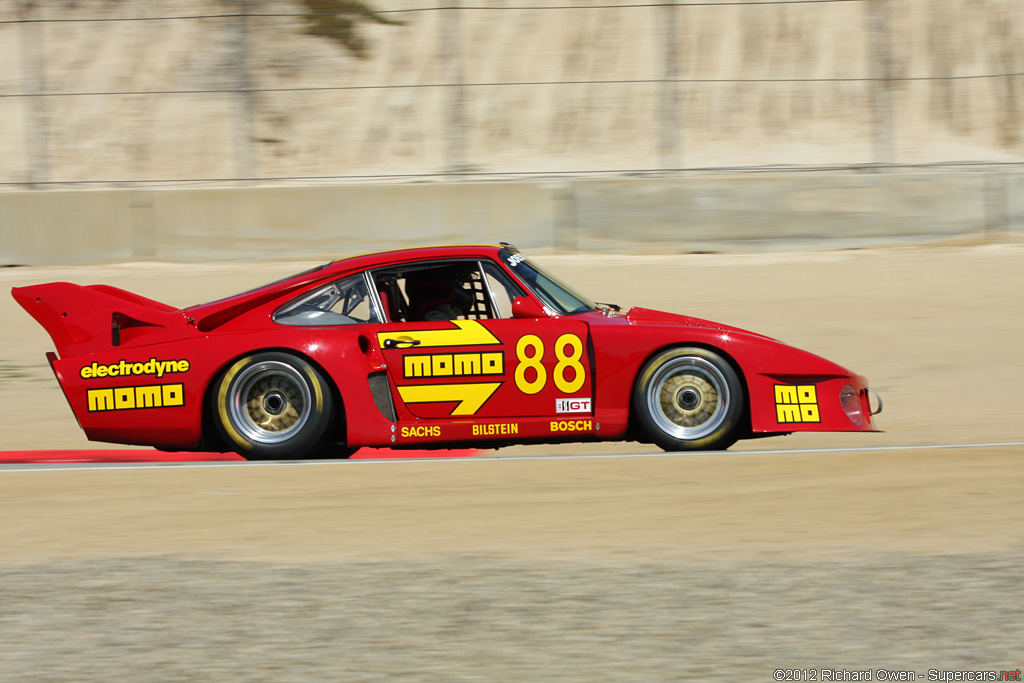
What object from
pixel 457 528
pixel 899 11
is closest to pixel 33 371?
pixel 457 528

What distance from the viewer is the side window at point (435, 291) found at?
720 cm

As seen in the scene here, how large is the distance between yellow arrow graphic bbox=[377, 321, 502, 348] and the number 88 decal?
0.19m

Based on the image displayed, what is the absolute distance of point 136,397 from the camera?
7020 millimetres

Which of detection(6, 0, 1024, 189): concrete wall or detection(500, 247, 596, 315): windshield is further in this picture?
detection(6, 0, 1024, 189): concrete wall

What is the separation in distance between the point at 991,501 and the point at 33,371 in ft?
25.3

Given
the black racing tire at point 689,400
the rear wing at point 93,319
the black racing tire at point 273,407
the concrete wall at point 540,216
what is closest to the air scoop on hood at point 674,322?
the black racing tire at point 689,400

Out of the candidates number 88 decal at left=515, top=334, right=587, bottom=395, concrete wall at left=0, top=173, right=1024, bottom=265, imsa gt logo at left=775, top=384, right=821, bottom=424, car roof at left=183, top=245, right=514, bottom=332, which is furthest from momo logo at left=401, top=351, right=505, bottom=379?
concrete wall at left=0, top=173, right=1024, bottom=265

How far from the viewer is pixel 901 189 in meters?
13.5

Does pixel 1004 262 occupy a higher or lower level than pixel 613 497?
higher

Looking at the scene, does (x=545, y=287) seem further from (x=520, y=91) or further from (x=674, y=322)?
(x=520, y=91)

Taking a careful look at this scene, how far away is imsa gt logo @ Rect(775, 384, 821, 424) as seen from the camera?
6.80 m

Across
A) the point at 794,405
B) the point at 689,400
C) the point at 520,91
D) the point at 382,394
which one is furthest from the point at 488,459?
the point at 520,91

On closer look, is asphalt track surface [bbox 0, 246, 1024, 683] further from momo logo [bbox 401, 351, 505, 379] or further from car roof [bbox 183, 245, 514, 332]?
car roof [bbox 183, 245, 514, 332]

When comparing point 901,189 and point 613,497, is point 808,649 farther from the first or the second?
point 901,189
